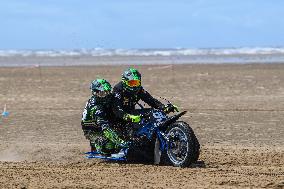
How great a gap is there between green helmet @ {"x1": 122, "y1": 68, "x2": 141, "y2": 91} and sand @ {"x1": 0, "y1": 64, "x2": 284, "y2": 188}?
1353 mm

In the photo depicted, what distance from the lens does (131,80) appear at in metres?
12.7

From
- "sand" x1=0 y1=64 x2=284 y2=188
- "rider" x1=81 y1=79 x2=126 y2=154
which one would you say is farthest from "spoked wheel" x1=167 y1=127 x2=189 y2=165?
"rider" x1=81 y1=79 x2=126 y2=154

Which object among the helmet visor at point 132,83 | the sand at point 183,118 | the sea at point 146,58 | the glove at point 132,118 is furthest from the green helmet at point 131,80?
the sea at point 146,58

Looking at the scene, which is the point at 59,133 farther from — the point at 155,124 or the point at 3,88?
the point at 3,88

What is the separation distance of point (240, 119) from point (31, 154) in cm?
735

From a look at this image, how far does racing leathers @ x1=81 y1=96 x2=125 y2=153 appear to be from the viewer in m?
12.9

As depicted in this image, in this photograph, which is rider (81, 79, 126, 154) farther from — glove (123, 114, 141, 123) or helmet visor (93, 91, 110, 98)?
glove (123, 114, 141, 123)

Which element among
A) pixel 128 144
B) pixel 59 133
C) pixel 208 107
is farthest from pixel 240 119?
pixel 128 144

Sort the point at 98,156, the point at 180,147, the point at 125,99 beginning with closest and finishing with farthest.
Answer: the point at 180,147 < the point at 125,99 < the point at 98,156

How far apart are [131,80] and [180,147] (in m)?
1.68

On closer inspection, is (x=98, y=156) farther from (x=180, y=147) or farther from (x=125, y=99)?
(x=180, y=147)

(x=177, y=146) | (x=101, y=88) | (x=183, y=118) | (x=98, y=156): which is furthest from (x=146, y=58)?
(x=177, y=146)

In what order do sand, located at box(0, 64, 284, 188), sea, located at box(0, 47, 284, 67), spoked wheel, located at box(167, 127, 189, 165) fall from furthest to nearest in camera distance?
sea, located at box(0, 47, 284, 67), spoked wheel, located at box(167, 127, 189, 165), sand, located at box(0, 64, 284, 188)

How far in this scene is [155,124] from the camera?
12.1 meters
